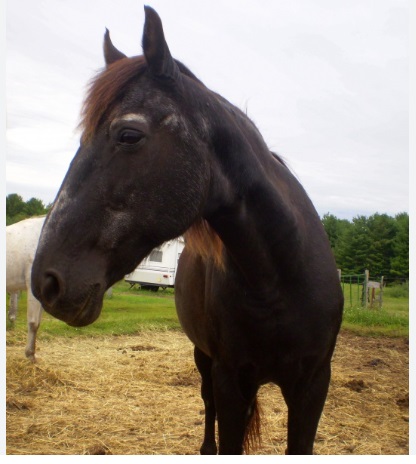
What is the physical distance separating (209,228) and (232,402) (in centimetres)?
91

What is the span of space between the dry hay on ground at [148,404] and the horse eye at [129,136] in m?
3.07

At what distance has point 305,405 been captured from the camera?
2.18 m

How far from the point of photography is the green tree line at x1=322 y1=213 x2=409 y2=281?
60.1ft

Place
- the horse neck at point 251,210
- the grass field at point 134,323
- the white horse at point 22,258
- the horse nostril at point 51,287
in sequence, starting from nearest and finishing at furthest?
the horse nostril at point 51,287
the horse neck at point 251,210
the white horse at point 22,258
the grass field at point 134,323

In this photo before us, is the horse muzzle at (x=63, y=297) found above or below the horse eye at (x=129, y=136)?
below

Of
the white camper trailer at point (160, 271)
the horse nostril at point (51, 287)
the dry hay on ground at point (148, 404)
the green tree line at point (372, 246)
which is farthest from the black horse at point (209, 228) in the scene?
the green tree line at point (372, 246)

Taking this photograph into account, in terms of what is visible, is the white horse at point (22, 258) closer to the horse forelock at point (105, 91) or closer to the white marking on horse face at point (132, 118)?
the horse forelock at point (105, 91)

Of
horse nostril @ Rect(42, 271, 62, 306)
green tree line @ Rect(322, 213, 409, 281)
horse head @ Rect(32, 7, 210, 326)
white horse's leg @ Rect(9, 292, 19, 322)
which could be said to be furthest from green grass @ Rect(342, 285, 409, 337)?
horse nostril @ Rect(42, 271, 62, 306)

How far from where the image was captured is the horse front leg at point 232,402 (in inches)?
85.7

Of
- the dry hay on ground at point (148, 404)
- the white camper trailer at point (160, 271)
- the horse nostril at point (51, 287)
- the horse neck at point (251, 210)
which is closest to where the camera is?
the horse nostril at point (51, 287)

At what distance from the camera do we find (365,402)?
4.91m

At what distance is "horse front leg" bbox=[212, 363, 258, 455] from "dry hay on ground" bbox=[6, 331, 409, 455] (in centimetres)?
168

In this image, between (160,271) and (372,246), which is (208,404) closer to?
(160,271)

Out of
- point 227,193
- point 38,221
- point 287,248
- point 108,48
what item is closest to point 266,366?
point 287,248
